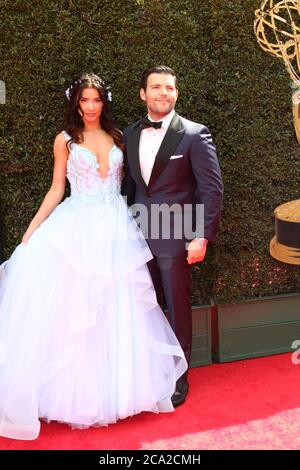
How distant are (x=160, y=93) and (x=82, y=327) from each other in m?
1.29

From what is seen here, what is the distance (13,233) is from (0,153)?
49 cm

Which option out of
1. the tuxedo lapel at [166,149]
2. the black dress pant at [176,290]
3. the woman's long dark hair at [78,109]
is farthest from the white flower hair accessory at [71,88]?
the black dress pant at [176,290]

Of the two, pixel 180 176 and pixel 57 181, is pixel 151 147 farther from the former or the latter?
pixel 57 181

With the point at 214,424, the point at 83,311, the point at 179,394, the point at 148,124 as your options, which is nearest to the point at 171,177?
the point at 148,124

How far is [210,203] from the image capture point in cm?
290

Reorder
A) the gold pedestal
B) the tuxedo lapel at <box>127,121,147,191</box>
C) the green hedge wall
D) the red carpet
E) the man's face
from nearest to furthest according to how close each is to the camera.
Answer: the gold pedestal
the red carpet
the man's face
the tuxedo lapel at <box>127,121,147,191</box>
the green hedge wall

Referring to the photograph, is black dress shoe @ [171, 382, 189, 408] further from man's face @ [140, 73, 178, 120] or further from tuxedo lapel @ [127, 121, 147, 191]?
man's face @ [140, 73, 178, 120]

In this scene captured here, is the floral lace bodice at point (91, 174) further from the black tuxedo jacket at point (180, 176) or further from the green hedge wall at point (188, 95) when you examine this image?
the green hedge wall at point (188, 95)

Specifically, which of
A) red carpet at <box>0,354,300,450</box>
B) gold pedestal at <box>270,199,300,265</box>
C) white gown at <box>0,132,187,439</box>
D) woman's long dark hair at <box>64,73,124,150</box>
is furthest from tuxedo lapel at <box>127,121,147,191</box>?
→ red carpet at <box>0,354,300,450</box>

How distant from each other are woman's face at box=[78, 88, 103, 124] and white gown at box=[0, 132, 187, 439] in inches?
8.1

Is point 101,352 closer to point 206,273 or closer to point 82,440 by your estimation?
point 82,440

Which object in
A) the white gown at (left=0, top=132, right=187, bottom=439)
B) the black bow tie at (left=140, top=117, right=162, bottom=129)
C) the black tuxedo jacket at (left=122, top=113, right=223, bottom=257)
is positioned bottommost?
the white gown at (left=0, top=132, right=187, bottom=439)

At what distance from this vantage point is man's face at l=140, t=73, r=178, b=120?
9.39 ft

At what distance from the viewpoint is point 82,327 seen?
8.88ft
